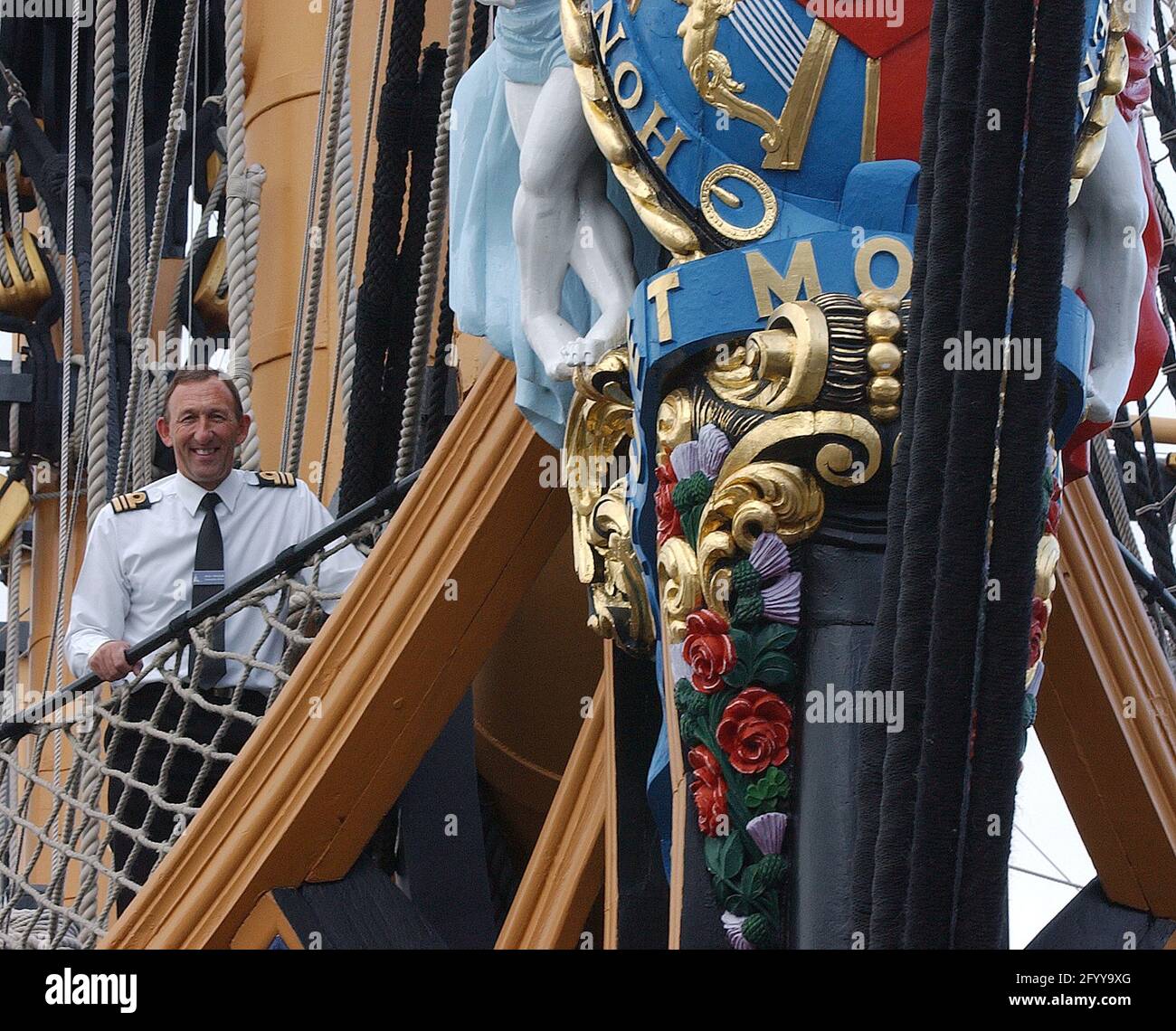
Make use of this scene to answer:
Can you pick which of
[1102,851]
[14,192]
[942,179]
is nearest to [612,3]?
[942,179]

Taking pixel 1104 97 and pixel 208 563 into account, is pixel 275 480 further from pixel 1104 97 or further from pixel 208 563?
pixel 1104 97

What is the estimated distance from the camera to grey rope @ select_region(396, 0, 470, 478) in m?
4.91

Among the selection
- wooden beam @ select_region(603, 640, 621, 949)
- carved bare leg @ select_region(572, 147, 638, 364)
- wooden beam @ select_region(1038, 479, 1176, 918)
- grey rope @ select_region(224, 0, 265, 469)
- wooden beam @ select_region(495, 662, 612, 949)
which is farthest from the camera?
grey rope @ select_region(224, 0, 265, 469)

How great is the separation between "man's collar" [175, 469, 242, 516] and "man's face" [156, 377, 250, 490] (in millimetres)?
11

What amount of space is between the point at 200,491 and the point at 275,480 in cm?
14

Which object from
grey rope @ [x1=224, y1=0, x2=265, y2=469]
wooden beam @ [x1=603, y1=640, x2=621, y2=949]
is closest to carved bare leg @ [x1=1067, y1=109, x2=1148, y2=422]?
wooden beam @ [x1=603, y1=640, x2=621, y2=949]

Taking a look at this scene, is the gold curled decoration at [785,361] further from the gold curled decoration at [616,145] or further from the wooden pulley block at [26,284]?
the wooden pulley block at [26,284]

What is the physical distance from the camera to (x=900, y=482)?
2658 mm

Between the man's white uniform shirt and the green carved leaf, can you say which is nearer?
the green carved leaf

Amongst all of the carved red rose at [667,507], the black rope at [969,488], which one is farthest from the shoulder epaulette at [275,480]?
the black rope at [969,488]

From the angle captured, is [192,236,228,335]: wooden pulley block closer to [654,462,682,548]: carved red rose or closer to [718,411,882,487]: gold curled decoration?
[654,462,682,548]: carved red rose

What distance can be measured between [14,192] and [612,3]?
23.1 feet

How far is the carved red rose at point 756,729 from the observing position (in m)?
3.00

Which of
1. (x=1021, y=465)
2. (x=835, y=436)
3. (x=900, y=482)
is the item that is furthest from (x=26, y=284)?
(x=1021, y=465)
